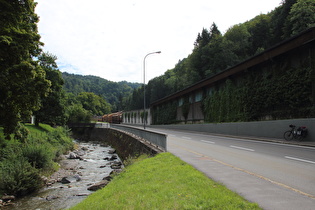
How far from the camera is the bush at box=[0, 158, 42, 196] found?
1112 centimetres

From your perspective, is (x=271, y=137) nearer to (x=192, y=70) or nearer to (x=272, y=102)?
(x=272, y=102)

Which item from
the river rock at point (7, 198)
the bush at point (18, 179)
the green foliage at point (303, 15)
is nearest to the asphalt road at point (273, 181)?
the river rock at point (7, 198)

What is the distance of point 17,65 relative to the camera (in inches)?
447

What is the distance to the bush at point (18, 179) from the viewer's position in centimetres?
1112

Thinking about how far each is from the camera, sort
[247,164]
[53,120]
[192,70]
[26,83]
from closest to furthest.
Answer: [247,164] < [26,83] < [53,120] < [192,70]

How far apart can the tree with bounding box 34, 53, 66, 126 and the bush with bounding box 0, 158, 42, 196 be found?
22.6 meters

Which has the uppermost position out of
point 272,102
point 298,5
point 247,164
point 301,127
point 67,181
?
point 298,5

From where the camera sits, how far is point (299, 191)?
5102 mm

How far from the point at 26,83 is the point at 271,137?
56.7 ft

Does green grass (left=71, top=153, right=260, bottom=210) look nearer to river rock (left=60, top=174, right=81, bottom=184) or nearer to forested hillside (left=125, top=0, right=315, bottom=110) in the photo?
river rock (left=60, top=174, right=81, bottom=184)

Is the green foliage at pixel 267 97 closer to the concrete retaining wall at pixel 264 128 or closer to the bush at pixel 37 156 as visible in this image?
the concrete retaining wall at pixel 264 128

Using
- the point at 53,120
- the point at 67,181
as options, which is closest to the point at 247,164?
the point at 67,181

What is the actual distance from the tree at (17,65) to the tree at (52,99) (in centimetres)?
2019

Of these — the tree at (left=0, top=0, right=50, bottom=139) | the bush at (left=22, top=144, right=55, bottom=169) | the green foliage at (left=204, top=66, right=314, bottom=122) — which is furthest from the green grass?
the green foliage at (left=204, top=66, right=314, bottom=122)
